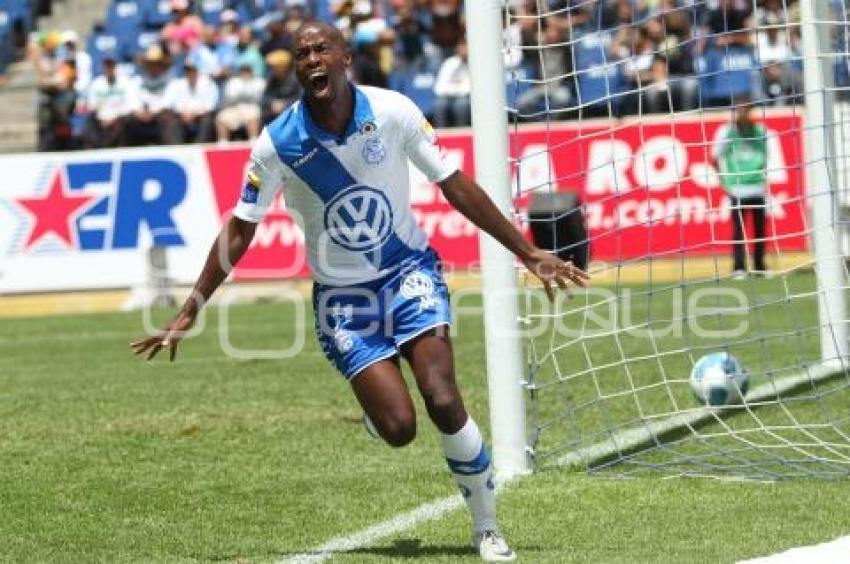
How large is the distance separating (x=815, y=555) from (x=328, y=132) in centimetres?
259

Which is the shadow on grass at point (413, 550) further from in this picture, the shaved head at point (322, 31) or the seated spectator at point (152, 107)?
the seated spectator at point (152, 107)

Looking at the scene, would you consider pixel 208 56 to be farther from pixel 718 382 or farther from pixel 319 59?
pixel 319 59

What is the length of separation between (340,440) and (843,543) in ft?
15.3

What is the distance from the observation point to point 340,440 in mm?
10922

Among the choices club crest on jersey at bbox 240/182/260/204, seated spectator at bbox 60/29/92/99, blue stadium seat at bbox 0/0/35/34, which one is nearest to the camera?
club crest on jersey at bbox 240/182/260/204

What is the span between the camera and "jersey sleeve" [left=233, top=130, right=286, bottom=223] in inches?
297

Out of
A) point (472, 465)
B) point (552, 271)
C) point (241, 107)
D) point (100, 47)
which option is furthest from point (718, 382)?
point (100, 47)

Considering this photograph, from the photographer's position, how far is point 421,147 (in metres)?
7.65

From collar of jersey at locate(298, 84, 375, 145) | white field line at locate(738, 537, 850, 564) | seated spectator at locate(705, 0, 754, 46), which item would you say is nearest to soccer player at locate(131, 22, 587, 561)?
collar of jersey at locate(298, 84, 375, 145)

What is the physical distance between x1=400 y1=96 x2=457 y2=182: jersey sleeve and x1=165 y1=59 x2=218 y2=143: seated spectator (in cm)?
1795

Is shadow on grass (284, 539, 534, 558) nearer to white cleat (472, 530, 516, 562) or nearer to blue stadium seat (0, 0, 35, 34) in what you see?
white cleat (472, 530, 516, 562)

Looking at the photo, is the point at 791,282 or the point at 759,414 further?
the point at 791,282

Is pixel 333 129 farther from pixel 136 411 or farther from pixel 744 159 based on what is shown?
pixel 744 159

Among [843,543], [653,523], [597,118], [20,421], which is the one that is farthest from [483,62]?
[597,118]
